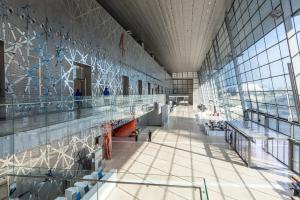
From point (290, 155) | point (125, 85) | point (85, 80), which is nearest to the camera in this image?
point (290, 155)

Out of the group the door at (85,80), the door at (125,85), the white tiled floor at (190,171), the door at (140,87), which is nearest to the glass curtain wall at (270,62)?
the white tiled floor at (190,171)

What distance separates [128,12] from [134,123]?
1170cm

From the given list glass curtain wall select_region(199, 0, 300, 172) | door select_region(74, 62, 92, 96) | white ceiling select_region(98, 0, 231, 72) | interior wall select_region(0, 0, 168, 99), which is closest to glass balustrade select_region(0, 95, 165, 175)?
interior wall select_region(0, 0, 168, 99)

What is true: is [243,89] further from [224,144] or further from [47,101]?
[47,101]

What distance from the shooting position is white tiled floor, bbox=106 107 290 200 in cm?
929

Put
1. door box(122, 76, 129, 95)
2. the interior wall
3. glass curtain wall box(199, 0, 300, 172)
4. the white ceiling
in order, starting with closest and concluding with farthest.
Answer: the interior wall → glass curtain wall box(199, 0, 300, 172) → the white ceiling → door box(122, 76, 129, 95)

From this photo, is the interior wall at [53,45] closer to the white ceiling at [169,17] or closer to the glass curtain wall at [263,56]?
the white ceiling at [169,17]

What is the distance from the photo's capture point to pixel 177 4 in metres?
20.0

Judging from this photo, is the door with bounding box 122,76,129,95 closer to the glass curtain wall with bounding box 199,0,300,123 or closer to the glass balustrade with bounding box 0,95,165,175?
the glass balustrade with bounding box 0,95,165,175

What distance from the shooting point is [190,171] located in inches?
614

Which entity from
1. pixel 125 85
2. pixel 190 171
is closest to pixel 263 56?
pixel 190 171

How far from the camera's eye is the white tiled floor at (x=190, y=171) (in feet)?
30.5

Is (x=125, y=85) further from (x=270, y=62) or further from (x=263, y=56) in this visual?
(x=270, y=62)

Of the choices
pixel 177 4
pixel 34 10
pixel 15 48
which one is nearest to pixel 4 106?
pixel 15 48
